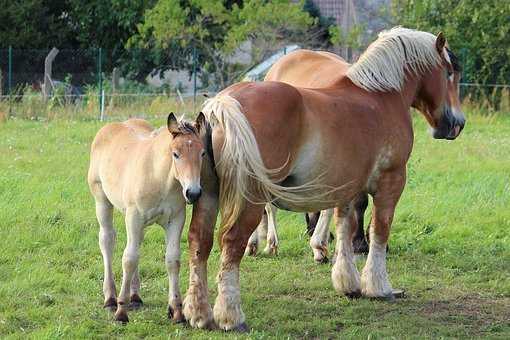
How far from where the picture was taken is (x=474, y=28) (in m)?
21.0

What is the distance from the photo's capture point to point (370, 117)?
6.50m

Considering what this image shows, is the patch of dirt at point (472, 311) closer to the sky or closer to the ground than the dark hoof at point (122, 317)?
closer to the ground

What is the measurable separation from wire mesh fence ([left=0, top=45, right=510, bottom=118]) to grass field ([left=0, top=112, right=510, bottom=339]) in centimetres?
686

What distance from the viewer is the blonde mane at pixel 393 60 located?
6.80m

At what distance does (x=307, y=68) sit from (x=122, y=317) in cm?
339

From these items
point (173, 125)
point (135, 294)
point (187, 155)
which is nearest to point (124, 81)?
point (135, 294)

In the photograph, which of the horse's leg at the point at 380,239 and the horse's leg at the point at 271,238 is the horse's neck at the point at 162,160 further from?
the horse's leg at the point at 271,238

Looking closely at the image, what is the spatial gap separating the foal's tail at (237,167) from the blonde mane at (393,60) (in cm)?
131

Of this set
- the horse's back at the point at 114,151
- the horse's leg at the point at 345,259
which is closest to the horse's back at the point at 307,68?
the horse's leg at the point at 345,259

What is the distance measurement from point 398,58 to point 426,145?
780 cm

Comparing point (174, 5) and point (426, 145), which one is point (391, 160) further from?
point (174, 5)

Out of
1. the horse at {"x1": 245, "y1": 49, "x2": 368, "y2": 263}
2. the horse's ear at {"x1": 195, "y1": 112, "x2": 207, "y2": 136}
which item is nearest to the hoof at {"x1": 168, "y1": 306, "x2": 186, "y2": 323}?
the horse's ear at {"x1": 195, "y1": 112, "x2": 207, "y2": 136}

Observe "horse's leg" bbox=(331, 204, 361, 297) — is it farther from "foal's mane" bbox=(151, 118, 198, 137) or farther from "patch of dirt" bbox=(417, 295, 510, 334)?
"foal's mane" bbox=(151, 118, 198, 137)

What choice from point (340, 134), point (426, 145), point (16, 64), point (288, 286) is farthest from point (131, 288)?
point (16, 64)
